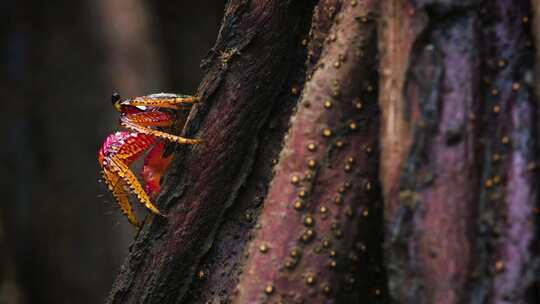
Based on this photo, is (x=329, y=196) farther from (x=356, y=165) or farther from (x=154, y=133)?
(x=154, y=133)

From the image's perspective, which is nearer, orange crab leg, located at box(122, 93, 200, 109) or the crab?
orange crab leg, located at box(122, 93, 200, 109)

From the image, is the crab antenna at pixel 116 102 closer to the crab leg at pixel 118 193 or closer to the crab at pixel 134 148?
the crab at pixel 134 148

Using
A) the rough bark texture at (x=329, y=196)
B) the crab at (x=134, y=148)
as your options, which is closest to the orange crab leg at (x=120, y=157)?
the crab at (x=134, y=148)

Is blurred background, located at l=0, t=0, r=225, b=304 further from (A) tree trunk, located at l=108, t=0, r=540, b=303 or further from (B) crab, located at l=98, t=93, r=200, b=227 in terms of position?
(A) tree trunk, located at l=108, t=0, r=540, b=303

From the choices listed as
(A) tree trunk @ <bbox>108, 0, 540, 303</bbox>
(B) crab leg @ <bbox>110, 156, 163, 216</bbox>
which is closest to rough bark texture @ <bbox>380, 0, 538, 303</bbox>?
(A) tree trunk @ <bbox>108, 0, 540, 303</bbox>

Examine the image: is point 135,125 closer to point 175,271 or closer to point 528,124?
point 175,271

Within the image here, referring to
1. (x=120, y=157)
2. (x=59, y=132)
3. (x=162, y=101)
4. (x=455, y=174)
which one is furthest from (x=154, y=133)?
(x=59, y=132)

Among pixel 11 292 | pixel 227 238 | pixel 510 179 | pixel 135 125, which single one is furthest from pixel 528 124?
pixel 11 292
